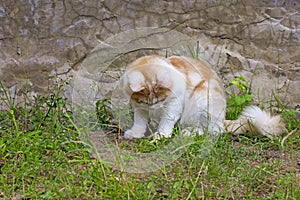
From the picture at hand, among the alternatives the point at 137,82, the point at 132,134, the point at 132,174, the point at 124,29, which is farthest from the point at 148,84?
the point at 124,29

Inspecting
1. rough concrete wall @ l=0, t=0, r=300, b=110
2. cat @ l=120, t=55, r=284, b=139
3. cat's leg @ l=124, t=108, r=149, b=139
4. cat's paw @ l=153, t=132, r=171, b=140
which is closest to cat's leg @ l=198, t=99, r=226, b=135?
cat @ l=120, t=55, r=284, b=139

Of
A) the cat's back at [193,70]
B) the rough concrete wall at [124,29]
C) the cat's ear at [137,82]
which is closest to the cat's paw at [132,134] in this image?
the cat's ear at [137,82]

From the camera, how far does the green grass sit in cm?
275

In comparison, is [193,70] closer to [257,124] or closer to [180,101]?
[180,101]

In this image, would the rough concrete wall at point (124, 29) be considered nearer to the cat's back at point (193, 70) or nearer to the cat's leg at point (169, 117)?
the cat's back at point (193, 70)

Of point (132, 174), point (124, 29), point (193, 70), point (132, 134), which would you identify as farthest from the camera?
point (124, 29)

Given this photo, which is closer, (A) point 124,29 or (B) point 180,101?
(B) point 180,101

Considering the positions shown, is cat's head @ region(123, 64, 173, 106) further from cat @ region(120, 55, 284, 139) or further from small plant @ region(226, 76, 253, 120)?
small plant @ region(226, 76, 253, 120)

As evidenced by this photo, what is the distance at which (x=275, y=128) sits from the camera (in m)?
3.78

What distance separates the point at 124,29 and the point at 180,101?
100 centimetres

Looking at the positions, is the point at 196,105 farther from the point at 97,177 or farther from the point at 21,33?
the point at 21,33

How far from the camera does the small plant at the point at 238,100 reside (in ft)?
13.4

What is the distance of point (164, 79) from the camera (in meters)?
3.60

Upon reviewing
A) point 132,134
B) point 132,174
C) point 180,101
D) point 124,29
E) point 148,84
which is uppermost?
point 124,29
